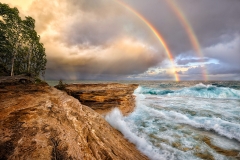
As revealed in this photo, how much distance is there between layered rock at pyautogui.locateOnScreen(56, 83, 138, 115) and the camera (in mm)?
12328

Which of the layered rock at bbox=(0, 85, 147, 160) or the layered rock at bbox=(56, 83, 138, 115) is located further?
the layered rock at bbox=(56, 83, 138, 115)

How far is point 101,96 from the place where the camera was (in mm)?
13000

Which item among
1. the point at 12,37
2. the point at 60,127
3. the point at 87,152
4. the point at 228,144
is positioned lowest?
the point at 228,144

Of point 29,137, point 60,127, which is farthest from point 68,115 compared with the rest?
point 29,137

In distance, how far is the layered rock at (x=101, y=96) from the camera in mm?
12328

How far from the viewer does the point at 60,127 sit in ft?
13.1

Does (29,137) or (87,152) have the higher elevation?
(29,137)

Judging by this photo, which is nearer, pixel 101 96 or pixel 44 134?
pixel 44 134

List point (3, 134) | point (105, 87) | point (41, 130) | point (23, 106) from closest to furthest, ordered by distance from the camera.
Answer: point (3, 134)
point (41, 130)
point (23, 106)
point (105, 87)

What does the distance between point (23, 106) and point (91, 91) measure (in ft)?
26.0

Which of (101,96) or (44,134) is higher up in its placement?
(44,134)

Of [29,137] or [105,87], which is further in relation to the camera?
[105,87]

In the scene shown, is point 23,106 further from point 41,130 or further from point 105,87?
point 105,87

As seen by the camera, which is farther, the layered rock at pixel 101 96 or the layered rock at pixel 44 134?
the layered rock at pixel 101 96
